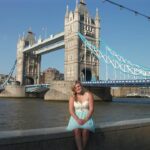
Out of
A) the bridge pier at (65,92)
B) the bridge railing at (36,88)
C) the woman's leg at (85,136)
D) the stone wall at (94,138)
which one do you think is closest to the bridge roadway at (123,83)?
the bridge pier at (65,92)

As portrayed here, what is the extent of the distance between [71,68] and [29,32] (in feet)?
114

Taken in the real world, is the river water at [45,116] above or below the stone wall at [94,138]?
below

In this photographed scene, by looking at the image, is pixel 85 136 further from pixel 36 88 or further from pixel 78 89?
pixel 36 88

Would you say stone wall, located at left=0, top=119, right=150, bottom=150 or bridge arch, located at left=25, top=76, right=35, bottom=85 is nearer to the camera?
stone wall, located at left=0, top=119, right=150, bottom=150

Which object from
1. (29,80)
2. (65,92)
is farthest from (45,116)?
(29,80)

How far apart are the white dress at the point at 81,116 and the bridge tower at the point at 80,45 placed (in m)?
52.6

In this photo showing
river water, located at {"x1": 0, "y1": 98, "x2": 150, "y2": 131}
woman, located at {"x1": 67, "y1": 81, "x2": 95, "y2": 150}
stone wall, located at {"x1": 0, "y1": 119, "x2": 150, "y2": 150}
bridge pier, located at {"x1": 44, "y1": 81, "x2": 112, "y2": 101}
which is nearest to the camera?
stone wall, located at {"x1": 0, "y1": 119, "x2": 150, "y2": 150}

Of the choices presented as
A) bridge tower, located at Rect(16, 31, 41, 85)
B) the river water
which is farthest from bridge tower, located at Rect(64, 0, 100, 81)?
the river water

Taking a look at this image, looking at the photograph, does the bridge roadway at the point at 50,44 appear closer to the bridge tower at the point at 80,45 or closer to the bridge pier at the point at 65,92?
the bridge tower at the point at 80,45

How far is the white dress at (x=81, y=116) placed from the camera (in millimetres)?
4137

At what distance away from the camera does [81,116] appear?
4184 millimetres

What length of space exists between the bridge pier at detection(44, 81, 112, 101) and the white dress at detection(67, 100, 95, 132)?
152 ft

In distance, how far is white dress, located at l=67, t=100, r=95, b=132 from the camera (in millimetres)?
4137

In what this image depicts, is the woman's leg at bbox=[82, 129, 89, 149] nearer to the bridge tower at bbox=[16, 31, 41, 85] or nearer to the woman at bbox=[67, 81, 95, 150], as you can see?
the woman at bbox=[67, 81, 95, 150]
